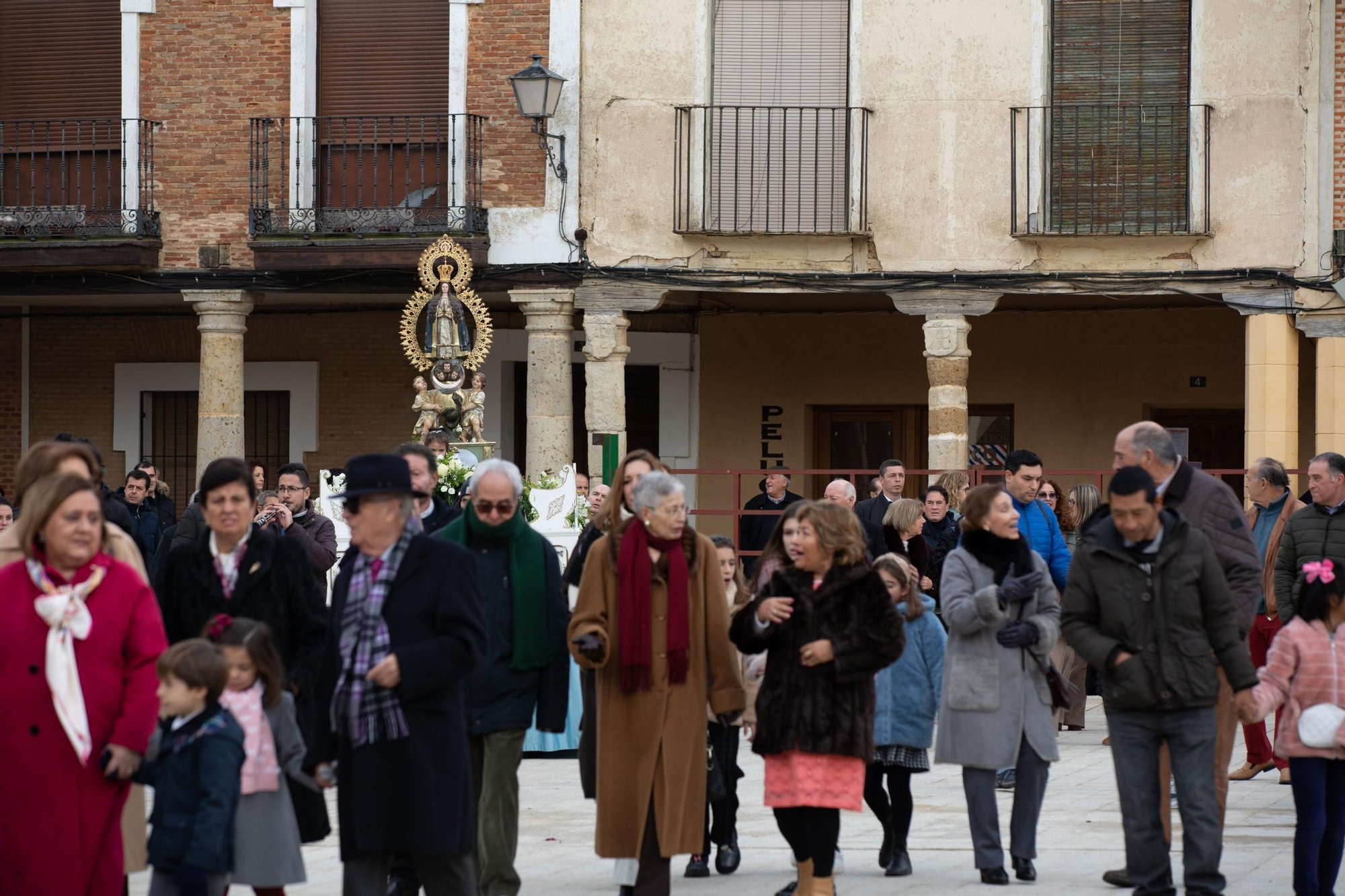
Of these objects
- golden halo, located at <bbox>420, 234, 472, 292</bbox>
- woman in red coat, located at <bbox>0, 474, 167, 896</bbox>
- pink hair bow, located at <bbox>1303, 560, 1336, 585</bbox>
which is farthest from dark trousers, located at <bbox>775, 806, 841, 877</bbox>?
golden halo, located at <bbox>420, 234, 472, 292</bbox>

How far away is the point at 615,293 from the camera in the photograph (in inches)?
725

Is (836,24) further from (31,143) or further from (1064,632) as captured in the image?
(1064,632)

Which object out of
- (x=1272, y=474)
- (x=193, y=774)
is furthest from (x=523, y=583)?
(x=1272, y=474)

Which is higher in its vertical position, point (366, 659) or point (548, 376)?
point (548, 376)

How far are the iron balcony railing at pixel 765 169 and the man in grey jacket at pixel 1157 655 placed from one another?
37.2 feet

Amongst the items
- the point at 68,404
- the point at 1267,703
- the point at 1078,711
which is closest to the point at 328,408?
the point at 68,404

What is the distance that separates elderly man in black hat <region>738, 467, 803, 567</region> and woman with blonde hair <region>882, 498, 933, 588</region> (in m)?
3.71

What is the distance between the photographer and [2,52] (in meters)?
20.2

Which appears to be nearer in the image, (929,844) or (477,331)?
(929,844)

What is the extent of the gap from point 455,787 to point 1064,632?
2.53 m

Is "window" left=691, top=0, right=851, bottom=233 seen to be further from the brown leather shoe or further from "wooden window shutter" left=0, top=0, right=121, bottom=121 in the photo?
the brown leather shoe

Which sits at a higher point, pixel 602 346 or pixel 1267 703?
pixel 602 346

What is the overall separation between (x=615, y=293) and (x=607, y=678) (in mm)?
11403

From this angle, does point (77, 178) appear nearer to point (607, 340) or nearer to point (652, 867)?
point (607, 340)
